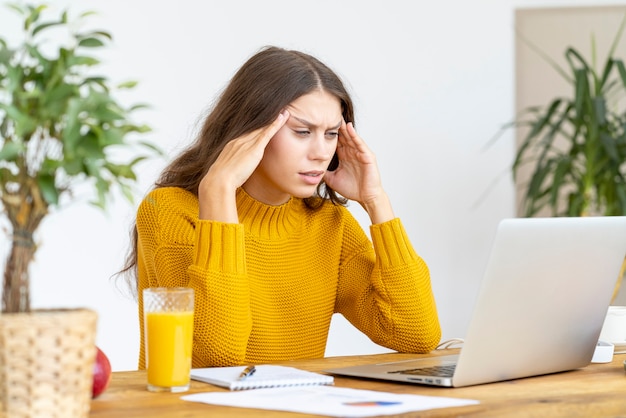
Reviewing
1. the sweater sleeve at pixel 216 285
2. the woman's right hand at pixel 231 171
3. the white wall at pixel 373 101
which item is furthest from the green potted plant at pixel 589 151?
the sweater sleeve at pixel 216 285

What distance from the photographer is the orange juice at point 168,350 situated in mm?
1295

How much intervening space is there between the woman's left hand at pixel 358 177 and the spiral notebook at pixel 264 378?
72cm

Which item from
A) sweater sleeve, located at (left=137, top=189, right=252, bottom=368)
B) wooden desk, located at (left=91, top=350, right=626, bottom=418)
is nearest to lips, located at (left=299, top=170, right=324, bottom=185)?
sweater sleeve, located at (left=137, top=189, right=252, bottom=368)

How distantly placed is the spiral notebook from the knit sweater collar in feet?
2.11

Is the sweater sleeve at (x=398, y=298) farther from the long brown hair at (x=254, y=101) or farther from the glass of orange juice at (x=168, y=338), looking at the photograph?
the glass of orange juice at (x=168, y=338)

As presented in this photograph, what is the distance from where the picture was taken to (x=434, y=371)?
1.48 meters

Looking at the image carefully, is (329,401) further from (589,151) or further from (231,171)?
(589,151)

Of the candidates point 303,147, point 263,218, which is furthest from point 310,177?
point 263,218

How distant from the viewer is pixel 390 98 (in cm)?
401

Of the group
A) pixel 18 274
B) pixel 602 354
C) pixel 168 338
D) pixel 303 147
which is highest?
pixel 303 147

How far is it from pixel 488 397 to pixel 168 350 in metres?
0.44

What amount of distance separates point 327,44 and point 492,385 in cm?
267

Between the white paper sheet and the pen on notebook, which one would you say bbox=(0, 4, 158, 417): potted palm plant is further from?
the pen on notebook

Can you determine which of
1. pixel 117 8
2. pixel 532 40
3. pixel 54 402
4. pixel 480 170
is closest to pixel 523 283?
pixel 54 402
